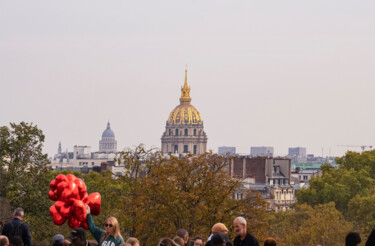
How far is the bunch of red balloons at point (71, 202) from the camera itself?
680 inches

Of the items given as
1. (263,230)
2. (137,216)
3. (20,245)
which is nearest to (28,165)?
(137,216)

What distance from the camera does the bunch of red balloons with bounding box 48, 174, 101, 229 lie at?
56.6 feet

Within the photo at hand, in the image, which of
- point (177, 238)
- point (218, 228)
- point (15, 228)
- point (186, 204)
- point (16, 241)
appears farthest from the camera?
point (186, 204)

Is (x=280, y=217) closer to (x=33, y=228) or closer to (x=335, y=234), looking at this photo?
(x=335, y=234)

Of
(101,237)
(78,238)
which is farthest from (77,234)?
(101,237)

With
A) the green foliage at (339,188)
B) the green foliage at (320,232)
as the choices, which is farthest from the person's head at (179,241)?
the green foliage at (339,188)

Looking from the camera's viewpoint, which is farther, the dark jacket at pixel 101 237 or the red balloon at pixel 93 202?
the red balloon at pixel 93 202

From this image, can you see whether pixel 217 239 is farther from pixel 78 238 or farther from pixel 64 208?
pixel 64 208

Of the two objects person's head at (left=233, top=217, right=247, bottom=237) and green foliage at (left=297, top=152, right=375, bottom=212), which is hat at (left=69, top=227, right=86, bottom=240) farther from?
green foliage at (left=297, top=152, right=375, bottom=212)

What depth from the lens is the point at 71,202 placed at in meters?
17.5

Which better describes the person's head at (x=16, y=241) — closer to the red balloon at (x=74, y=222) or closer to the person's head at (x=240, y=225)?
the red balloon at (x=74, y=222)

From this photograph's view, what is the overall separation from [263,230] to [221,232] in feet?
83.7

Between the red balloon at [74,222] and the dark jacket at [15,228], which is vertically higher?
the red balloon at [74,222]

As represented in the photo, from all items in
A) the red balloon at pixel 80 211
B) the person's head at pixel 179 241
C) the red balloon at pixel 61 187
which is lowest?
the person's head at pixel 179 241
